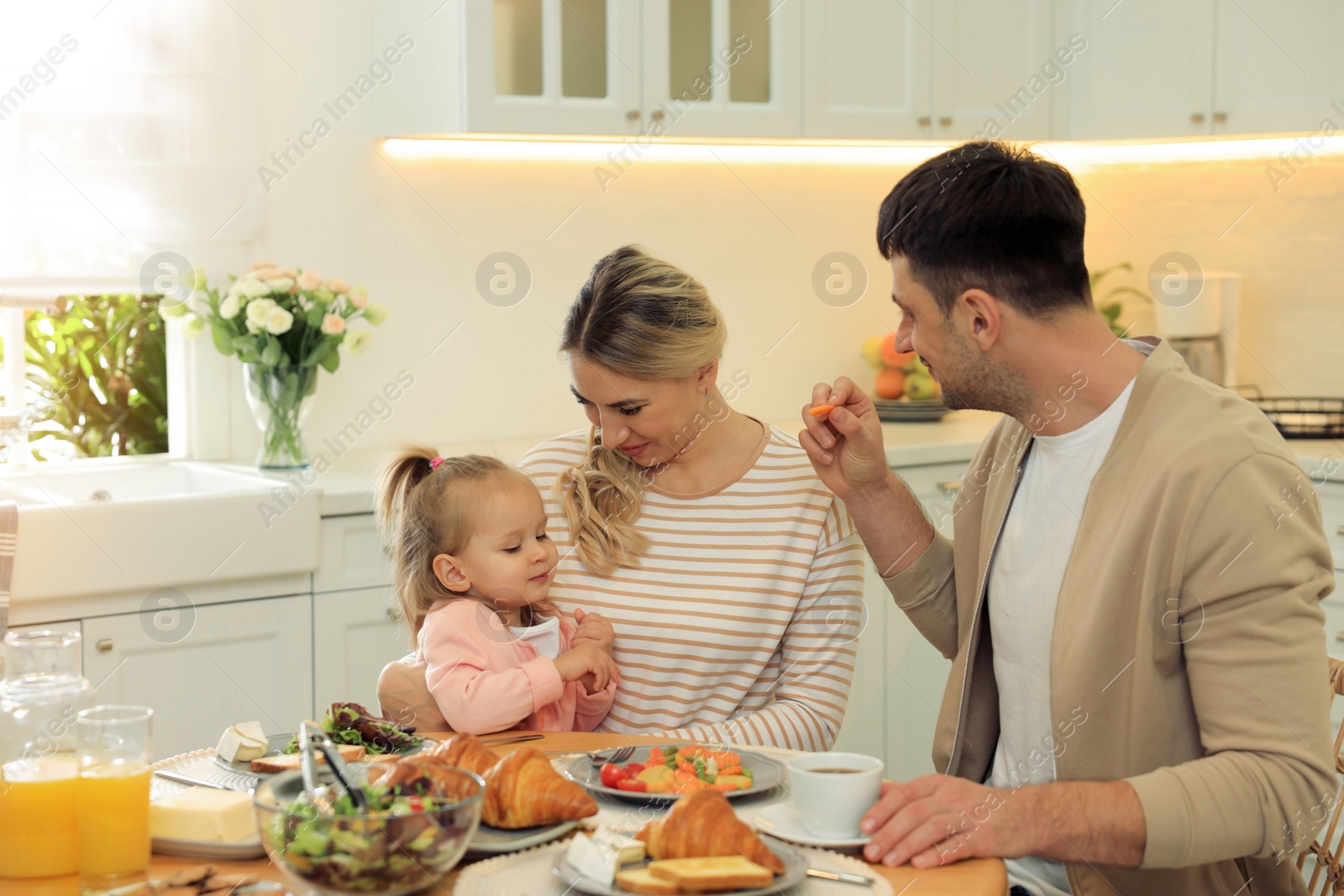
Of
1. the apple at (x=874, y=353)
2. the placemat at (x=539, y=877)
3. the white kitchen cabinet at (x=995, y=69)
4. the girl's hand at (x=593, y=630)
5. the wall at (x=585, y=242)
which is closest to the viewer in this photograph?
the placemat at (x=539, y=877)

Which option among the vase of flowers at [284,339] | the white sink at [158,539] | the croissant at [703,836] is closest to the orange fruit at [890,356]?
the vase of flowers at [284,339]

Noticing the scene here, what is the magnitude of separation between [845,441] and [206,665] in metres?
1.27

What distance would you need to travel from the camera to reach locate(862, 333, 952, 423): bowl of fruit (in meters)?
3.50

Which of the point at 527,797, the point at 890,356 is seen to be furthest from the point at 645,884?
the point at 890,356

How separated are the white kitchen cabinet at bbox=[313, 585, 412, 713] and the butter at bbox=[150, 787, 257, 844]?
50.5 inches

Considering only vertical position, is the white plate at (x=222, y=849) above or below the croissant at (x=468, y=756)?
below

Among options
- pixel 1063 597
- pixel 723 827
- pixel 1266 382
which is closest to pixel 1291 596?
pixel 1063 597

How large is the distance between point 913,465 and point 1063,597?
5.31 feet

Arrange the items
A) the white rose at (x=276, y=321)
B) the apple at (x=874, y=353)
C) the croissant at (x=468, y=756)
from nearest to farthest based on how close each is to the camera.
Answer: the croissant at (x=468, y=756) < the white rose at (x=276, y=321) < the apple at (x=874, y=353)

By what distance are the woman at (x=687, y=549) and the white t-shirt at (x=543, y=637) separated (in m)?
0.04

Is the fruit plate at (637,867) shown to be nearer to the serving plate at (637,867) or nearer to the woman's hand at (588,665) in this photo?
the serving plate at (637,867)

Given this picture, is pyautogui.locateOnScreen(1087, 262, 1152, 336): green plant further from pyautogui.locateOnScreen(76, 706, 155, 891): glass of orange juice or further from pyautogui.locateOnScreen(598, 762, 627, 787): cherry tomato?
pyautogui.locateOnScreen(76, 706, 155, 891): glass of orange juice

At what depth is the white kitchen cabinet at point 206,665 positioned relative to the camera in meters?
2.22

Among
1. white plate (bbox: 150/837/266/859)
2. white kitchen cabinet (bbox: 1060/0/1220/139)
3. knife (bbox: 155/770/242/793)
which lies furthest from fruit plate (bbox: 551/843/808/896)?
white kitchen cabinet (bbox: 1060/0/1220/139)
